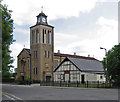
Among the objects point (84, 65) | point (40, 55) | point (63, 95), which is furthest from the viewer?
point (40, 55)

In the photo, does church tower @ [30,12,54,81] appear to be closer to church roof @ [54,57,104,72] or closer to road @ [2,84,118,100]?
church roof @ [54,57,104,72]

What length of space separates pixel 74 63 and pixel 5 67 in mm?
25583

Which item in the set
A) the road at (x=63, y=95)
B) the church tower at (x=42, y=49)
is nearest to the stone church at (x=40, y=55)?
the church tower at (x=42, y=49)

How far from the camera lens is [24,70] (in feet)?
176

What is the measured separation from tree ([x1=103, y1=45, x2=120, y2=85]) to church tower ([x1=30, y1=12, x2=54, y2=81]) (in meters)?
26.0

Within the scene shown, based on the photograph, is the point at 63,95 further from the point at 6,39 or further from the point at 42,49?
the point at 42,49

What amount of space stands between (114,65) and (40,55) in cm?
2750

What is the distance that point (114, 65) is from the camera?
2420 centimetres

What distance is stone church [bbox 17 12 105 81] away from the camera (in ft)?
159

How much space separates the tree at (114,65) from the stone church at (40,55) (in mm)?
25975

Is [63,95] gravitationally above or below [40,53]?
below

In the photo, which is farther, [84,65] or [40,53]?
[40,53]

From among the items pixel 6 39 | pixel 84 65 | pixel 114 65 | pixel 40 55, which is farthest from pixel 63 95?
pixel 40 55

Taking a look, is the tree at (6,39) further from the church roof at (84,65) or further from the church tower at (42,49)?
the church tower at (42,49)
